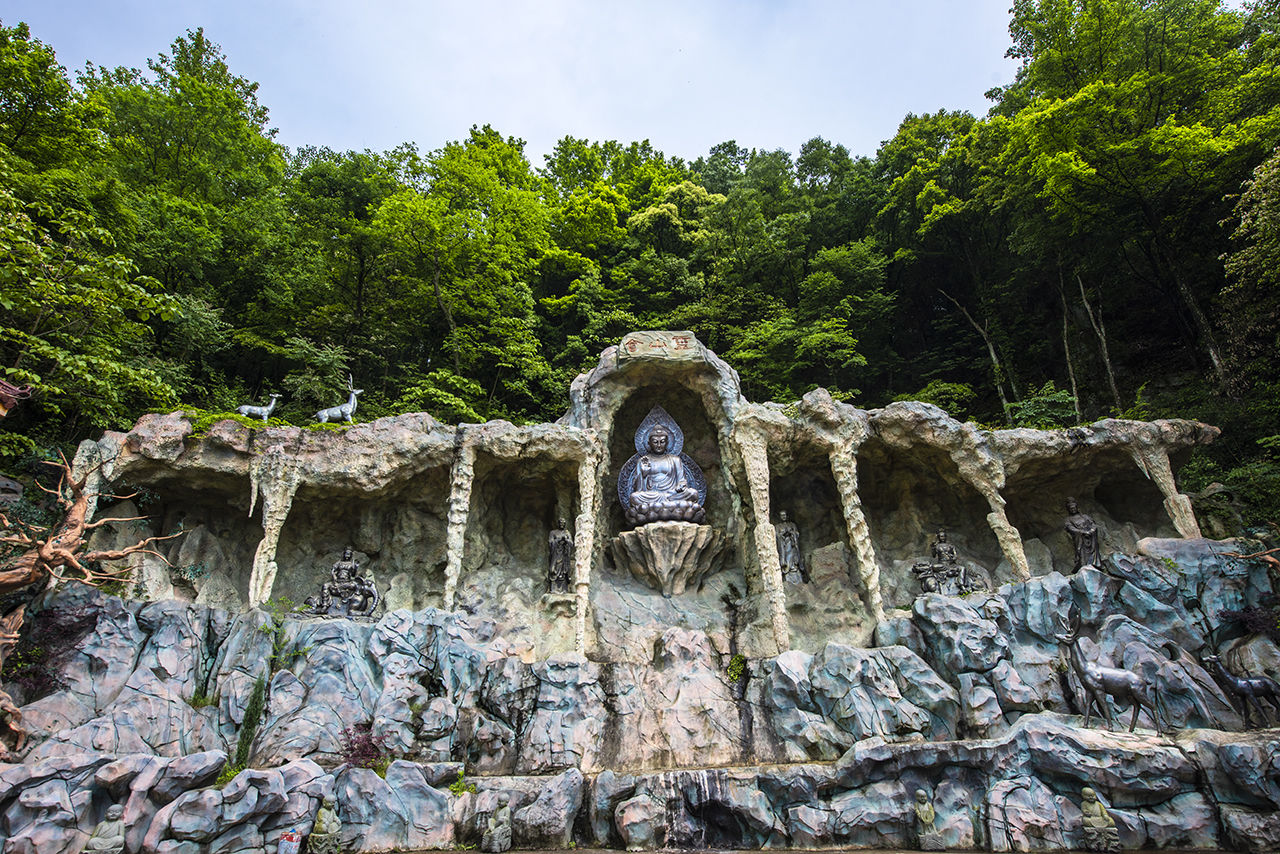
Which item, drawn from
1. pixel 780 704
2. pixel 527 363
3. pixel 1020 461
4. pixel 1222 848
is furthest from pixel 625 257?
pixel 1222 848

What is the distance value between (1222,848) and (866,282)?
17388 mm

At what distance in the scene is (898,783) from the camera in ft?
29.6

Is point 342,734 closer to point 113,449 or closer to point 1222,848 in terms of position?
point 113,449

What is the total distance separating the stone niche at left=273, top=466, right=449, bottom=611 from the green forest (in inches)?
148

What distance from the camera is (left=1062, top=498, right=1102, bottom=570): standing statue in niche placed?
1345 cm

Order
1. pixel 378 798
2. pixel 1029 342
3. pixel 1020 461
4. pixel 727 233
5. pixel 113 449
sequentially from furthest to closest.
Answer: pixel 727 233
pixel 1029 342
pixel 1020 461
pixel 113 449
pixel 378 798

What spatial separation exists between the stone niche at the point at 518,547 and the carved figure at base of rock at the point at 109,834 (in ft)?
20.0

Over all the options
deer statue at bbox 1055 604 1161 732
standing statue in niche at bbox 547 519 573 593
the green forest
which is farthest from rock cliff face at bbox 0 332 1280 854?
the green forest

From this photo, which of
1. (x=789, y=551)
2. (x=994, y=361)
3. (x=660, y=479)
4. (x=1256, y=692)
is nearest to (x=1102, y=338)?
(x=994, y=361)

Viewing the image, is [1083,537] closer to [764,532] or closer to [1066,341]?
[764,532]

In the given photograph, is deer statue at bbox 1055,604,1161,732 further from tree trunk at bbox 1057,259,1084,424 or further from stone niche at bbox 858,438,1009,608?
tree trunk at bbox 1057,259,1084,424

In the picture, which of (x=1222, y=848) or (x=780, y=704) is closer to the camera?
(x=1222, y=848)

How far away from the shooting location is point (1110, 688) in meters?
9.53

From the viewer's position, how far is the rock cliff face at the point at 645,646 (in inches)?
338
